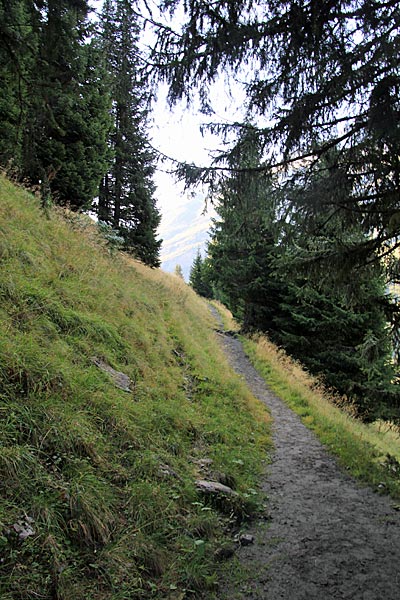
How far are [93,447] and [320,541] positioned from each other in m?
2.61

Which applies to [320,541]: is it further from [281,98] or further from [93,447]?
[281,98]

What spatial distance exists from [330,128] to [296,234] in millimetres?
1558

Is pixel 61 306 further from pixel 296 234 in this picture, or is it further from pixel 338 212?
pixel 338 212

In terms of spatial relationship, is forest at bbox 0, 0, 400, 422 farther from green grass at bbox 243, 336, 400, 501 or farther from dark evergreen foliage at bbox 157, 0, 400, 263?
green grass at bbox 243, 336, 400, 501

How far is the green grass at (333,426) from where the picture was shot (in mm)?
5621

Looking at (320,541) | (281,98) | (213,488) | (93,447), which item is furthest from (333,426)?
(281,98)

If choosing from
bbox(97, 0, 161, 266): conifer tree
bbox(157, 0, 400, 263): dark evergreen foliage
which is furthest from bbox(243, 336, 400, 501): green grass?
bbox(97, 0, 161, 266): conifer tree

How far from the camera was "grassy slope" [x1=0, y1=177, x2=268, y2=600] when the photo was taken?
103 inches

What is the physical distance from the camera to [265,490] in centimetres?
505

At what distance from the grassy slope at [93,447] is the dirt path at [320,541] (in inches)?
14.8

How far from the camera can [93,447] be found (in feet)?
11.6

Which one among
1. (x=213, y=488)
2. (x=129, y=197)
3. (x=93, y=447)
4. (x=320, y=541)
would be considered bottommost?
(x=213, y=488)

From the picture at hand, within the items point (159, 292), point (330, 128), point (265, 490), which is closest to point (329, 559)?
point (265, 490)

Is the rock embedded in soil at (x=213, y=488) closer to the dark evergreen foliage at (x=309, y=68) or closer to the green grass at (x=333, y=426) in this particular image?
the green grass at (x=333, y=426)
